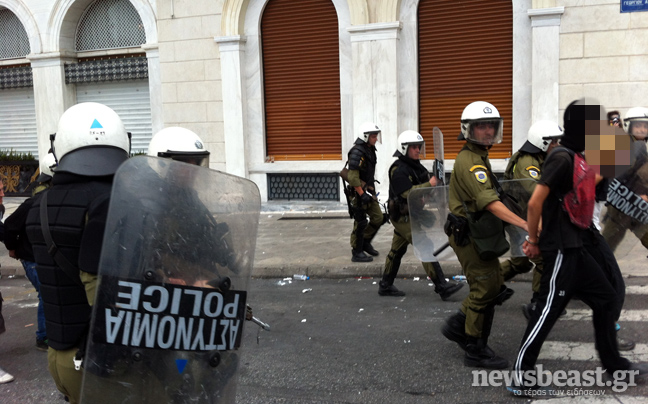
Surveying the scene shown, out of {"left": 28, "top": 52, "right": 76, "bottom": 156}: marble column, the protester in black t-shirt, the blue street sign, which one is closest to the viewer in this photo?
the protester in black t-shirt

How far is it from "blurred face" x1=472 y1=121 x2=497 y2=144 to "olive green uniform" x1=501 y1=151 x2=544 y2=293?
2.53 feet

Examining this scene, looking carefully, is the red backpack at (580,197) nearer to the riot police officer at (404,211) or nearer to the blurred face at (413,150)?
the riot police officer at (404,211)

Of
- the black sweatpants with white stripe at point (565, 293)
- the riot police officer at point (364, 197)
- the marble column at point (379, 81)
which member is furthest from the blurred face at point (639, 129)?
the marble column at point (379, 81)

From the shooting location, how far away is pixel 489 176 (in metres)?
4.47

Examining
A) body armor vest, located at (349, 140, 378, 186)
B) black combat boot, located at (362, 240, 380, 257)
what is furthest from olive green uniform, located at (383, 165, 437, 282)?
black combat boot, located at (362, 240, 380, 257)

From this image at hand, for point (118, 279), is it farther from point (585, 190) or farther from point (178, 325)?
point (585, 190)

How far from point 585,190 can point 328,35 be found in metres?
8.79

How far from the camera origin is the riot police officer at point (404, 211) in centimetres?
632

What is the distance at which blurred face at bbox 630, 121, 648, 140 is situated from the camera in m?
5.88

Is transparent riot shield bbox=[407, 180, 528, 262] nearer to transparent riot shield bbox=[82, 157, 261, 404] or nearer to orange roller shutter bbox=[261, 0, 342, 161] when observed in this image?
transparent riot shield bbox=[82, 157, 261, 404]

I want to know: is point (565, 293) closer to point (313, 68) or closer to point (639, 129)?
point (639, 129)

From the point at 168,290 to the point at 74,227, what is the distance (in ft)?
1.41

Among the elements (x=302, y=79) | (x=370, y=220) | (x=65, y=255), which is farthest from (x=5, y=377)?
(x=302, y=79)

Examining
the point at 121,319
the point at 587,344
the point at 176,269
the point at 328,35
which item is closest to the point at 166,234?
the point at 176,269
